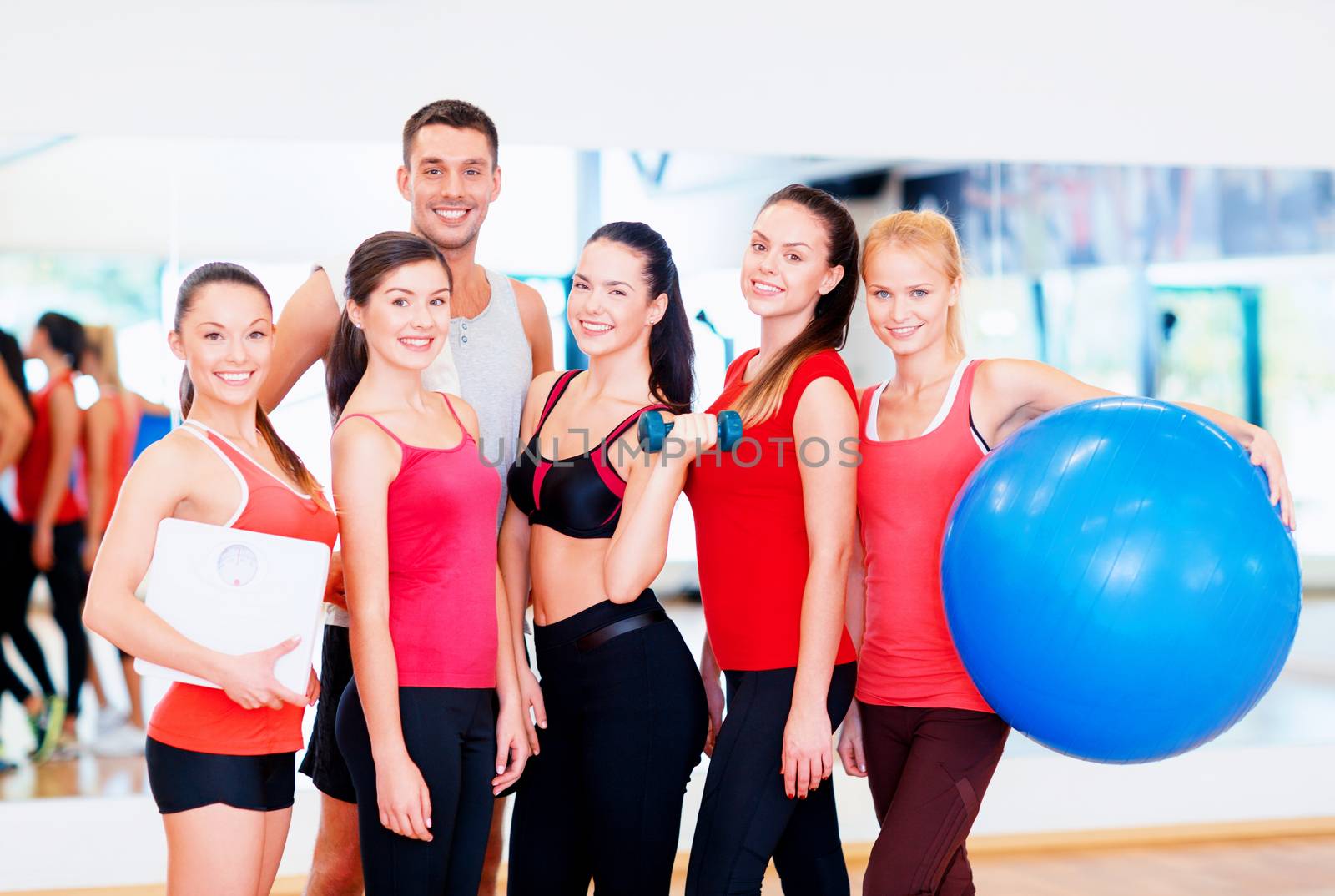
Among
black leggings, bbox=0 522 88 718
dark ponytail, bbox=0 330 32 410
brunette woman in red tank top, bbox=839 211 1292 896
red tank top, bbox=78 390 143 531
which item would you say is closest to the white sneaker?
black leggings, bbox=0 522 88 718

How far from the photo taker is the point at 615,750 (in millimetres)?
1994

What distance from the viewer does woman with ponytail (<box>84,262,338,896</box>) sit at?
1815mm

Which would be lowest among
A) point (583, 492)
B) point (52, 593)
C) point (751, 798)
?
point (751, 798)

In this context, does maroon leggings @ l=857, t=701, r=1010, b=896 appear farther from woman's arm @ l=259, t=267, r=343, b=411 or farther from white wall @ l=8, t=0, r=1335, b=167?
white wall @ l=8, t=0, r=1335, b=167

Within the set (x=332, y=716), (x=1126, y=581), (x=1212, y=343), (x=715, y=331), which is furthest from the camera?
(x=1212, y=343)

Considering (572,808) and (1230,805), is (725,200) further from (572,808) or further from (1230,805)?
(1230,805)

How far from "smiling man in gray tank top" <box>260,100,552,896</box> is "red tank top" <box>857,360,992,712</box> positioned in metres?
0.76

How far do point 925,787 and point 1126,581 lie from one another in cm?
52

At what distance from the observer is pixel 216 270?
6.48 ft

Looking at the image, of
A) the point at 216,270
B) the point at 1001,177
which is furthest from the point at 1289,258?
the point at 216,270

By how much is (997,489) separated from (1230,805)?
299cm

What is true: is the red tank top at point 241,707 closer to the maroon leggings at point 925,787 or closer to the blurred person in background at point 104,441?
the maroon leggings at point 925,787

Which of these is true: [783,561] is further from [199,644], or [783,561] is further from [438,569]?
[199,644]

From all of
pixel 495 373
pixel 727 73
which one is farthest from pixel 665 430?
pixel 727 73
